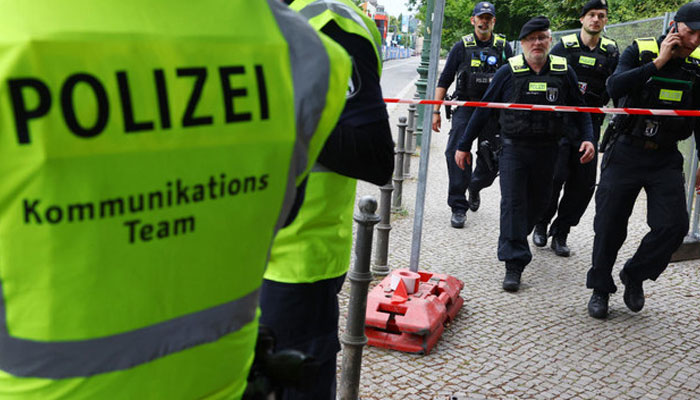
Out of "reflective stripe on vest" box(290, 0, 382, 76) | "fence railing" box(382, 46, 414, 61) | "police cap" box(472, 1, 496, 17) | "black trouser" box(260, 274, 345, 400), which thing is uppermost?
"reflective stripe on vest" box(290, 0, 382, 76)

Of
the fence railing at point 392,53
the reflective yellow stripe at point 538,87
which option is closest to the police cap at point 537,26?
the reflective yellow stripe at point 538,87

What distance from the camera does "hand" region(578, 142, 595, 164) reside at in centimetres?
613

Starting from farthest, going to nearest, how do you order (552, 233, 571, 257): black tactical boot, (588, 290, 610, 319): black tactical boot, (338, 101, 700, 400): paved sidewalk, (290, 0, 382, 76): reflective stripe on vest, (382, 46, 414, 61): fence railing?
1. (382, 46, 414, 61): fence railing
2. (552, 233, 571, 257): black tactical boot
3. (588, 290, 610, 319): black tactical boot
4. (338, 101, 700, 400): paved sidewalk
5. (290, 0, 382, 76): reflective stripe on vest

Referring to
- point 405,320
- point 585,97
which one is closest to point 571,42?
point 585,97

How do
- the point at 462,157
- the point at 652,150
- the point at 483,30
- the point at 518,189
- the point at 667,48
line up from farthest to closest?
the point at 483,30 → the point at 462,157 → the point at 518,189 → the point at 652,150 → the point at 667,48

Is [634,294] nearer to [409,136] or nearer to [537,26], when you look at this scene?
[537,26]

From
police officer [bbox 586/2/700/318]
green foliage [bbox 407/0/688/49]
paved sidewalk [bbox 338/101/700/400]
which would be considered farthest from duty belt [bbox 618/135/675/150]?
green foliage [bbox 407/0/688/49]

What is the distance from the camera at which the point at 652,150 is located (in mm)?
4945

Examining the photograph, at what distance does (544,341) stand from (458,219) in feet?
10.4

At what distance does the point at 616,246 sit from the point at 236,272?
4.38 metres

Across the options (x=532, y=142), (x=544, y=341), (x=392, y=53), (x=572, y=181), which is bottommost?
(x=392, y=53)

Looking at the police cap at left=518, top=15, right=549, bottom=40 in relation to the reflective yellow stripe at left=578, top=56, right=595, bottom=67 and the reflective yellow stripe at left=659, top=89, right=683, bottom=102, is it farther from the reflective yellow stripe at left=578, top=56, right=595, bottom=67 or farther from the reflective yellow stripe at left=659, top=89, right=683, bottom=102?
the reflective yellow stripe at left=578, top=56, right=595, bottom=67

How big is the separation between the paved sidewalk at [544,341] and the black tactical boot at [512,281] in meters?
0.08

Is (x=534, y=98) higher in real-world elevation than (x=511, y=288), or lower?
higher
